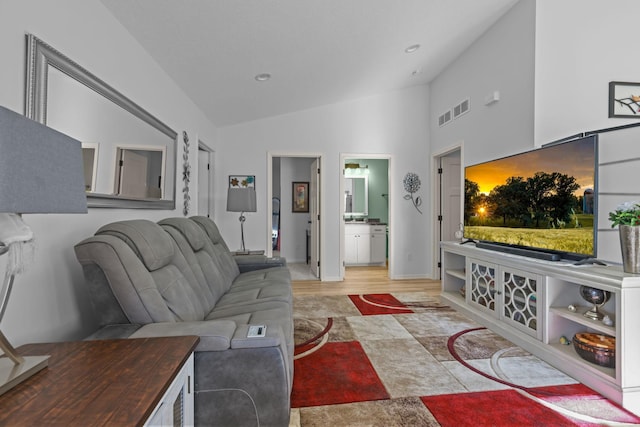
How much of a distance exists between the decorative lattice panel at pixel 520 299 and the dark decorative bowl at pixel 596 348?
33 cm

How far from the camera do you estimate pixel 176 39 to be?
2.50 meters

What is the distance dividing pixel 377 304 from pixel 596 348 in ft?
7.01

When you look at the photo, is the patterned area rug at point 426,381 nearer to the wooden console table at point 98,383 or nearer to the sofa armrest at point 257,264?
the sofa armrest at point 257,264

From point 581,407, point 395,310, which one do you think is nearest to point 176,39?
point 395,310

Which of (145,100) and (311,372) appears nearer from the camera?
(311,372)

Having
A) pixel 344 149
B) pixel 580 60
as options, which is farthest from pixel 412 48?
pixel 344 149

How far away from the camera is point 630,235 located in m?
2.00

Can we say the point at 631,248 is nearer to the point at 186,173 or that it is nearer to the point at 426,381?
the point at 426,381

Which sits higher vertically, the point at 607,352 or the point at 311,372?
the point at 607,352

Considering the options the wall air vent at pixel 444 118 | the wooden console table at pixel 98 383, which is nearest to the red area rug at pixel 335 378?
the wooden console table at pixel 98 383

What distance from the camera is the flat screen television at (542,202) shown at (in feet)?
7.65

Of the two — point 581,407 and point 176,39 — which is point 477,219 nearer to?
point 581,407

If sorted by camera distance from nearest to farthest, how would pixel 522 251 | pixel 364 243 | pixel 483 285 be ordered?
pixel 522 251, pixel 483 285, pixel 364 243

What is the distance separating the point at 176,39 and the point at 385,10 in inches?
68.6
